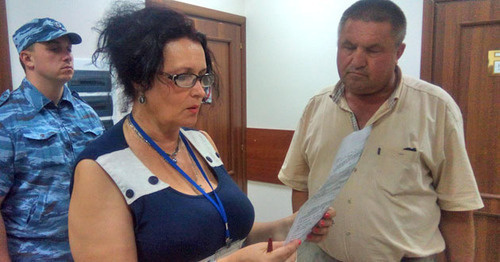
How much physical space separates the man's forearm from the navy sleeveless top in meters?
0.91

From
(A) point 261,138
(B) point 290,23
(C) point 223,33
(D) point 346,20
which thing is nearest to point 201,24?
(C) point 223,33

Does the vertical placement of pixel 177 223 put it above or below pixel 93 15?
below

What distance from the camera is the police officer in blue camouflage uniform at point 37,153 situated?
145 cm

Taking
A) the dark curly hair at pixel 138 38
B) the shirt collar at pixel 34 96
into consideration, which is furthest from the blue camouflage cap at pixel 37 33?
the dark curly hair at pixel 138 38

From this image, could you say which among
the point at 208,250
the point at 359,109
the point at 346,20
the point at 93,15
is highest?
the point at 93,15

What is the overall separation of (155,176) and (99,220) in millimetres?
171

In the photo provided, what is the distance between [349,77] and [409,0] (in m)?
1.59

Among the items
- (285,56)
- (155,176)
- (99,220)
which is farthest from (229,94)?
(99,220)

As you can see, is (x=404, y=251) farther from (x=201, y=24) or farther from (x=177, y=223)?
(x=201, y=24)

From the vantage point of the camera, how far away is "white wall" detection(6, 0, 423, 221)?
2906 mm

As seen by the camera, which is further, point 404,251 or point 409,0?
point 409,0

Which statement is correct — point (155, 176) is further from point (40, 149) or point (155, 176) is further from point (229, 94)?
point (229, 94)

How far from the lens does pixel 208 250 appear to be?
3.18 feet

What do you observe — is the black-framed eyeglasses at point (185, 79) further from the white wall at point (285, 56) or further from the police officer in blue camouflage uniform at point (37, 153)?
the white wall at point (285, 56)
